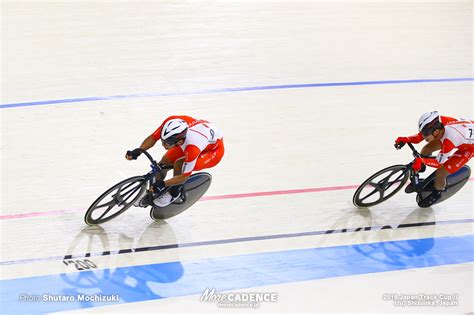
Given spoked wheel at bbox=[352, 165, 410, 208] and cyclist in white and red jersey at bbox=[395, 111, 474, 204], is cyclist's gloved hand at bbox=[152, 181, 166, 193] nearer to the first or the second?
spoked wheel at bbox=[352, 165, 410, 208]

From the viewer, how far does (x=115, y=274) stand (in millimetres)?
4906

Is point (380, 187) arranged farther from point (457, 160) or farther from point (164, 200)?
point (164, 200)

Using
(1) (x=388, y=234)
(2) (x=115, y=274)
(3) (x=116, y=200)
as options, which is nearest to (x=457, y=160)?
(1) (x=388, y=234)

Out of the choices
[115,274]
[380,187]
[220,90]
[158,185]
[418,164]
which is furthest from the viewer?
[220,90]

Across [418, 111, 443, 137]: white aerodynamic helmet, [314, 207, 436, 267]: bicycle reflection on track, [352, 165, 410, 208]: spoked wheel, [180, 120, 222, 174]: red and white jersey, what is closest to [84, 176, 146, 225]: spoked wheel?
[180, 120, 222, 174]: red and white jersey

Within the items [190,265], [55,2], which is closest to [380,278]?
[190,265]

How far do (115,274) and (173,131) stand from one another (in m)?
1.09


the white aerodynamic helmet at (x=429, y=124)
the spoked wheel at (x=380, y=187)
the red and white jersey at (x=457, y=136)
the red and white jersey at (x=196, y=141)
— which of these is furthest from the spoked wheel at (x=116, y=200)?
the red and white jersey at (x=457, y=136)

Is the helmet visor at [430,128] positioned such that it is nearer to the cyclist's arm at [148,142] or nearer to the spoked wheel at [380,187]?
the spoked wheel at [380,187]

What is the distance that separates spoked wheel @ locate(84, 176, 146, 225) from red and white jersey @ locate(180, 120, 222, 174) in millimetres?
382

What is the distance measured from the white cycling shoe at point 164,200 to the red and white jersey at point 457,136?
2.12 metres

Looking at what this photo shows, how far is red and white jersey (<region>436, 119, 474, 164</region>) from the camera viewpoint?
542 centimetres

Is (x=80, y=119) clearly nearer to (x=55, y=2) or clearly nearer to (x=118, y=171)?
(x=118, y=171)

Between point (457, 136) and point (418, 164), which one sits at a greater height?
point (457, 136)
